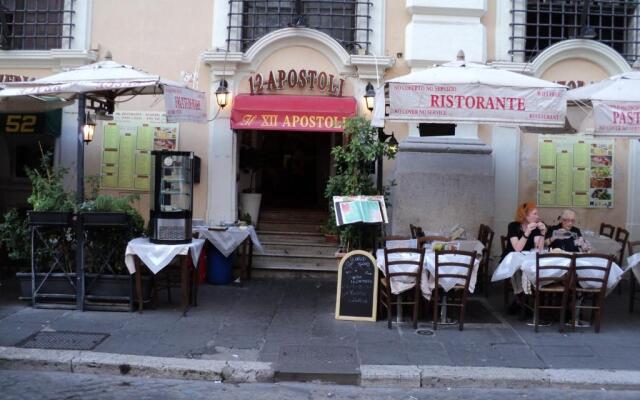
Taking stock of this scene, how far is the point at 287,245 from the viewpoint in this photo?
10.8 meters

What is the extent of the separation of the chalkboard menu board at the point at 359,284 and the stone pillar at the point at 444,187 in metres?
2.55

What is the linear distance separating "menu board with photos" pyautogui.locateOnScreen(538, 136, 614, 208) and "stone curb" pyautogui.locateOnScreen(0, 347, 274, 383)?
6.36 metres

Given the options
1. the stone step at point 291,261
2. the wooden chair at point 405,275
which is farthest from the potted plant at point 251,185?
the wooden chair at point 405,275

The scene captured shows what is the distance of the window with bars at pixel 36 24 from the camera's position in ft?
34.9

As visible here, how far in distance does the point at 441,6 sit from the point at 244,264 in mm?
5201

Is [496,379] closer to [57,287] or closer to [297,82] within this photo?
[57,287]

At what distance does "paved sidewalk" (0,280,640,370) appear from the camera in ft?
21.2

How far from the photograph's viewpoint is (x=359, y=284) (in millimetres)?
7777

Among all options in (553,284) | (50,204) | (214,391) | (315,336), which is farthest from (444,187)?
(50,204)

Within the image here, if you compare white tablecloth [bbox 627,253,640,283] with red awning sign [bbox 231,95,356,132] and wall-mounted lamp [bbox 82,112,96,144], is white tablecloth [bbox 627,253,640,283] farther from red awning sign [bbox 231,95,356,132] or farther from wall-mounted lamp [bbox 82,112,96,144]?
wall-mounted lamp [bbox 82,112,96,144]

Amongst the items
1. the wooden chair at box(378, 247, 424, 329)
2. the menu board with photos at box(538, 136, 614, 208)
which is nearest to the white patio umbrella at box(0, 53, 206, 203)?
the wooden chair at box(378, 247, 424, 329)

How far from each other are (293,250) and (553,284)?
452 cm

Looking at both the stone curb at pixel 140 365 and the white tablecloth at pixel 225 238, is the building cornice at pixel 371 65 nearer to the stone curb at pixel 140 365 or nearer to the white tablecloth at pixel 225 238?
the white tablecloth at pixel 225 238

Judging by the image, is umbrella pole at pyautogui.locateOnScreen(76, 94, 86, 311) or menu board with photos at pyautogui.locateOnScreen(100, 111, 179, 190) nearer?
umbrella pole at pyautogui.locateOnScreen(76, 94, 86, 311)
